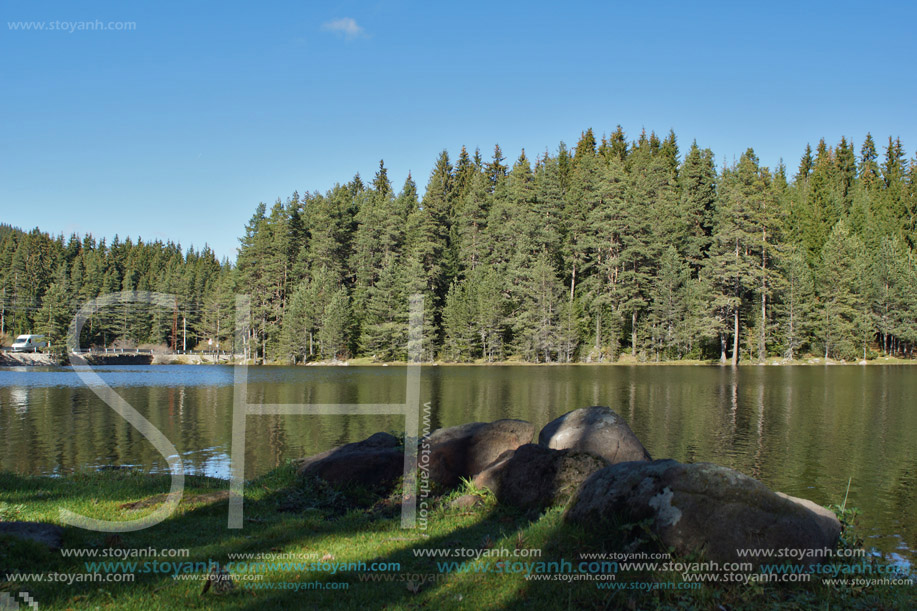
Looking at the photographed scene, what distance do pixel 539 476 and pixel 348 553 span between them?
3303mm

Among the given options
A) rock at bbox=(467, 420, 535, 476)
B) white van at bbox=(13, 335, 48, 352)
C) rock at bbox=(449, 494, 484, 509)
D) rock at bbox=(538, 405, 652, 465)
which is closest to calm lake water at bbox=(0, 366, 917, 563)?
rock at bbox=(538, 405, 652, 465)

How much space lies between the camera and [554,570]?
5906mm

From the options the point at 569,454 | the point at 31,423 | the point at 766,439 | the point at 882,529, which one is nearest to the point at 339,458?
the point at 569,454

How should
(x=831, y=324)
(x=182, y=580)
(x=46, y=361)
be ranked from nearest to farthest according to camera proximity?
1. (x=182, y=580)
2. (x=831, y=324)
3. (x=46, y=361)

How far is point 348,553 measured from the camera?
21.7 ft

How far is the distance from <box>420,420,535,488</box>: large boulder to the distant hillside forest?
162ft

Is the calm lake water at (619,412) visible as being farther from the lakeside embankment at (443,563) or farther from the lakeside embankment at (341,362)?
the lakeside embankment at (341,362)

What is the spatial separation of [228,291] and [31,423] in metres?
67.8

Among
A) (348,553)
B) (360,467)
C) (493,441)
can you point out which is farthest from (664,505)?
(360,467)

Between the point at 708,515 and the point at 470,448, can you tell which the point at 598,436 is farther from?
the point at 708,515

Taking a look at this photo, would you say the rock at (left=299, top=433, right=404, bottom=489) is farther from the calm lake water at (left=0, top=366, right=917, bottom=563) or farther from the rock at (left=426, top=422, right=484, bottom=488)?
the calm lake water at (left=0, top=366, right=917, bottom=563)

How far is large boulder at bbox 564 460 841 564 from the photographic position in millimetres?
5848

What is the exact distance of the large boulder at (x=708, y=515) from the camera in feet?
19.2

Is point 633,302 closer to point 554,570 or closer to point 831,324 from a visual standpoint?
point 831,324
